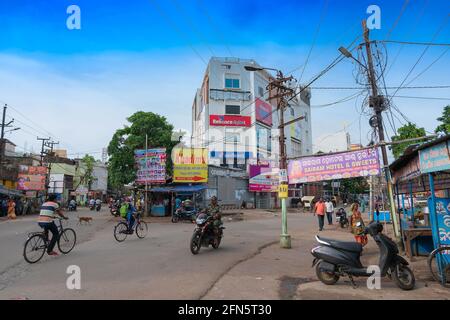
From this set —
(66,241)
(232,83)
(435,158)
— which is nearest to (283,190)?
(435,158)

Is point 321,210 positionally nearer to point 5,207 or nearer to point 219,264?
point 219,264

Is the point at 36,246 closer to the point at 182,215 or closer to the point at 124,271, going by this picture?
the point at 124,271

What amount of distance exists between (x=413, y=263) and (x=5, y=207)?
33.7 metres

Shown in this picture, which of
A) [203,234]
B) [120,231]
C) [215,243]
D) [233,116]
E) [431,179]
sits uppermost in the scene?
[233,116]

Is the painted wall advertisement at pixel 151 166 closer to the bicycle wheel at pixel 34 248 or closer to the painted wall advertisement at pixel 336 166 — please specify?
the painted wall advertisement at pixel 336 166

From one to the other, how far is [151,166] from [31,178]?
2032cm

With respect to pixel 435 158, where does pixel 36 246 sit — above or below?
below

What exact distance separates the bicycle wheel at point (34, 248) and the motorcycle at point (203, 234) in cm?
407

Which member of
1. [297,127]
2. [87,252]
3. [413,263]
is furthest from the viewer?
[297,127]

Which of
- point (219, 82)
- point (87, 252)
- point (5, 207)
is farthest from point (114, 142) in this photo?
point (87, 252)

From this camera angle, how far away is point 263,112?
51375mm

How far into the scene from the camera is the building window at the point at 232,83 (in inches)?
1902
